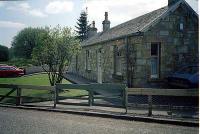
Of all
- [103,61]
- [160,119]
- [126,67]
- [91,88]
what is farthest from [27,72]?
[160,119]

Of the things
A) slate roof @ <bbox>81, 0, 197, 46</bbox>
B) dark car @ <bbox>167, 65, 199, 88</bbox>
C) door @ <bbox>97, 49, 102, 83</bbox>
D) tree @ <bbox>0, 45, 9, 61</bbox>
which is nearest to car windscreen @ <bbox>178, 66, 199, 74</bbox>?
dark car @ <bbox>167, 65, 199, 88</bbox>

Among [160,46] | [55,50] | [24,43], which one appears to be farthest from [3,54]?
[160,46]

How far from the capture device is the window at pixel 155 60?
16.4 m

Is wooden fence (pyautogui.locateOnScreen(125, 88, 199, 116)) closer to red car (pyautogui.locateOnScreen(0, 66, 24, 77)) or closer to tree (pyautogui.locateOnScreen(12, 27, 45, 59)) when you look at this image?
red car (pyautogui.locateOnScreen(0, 66, 24, 77))

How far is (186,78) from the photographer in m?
14.2

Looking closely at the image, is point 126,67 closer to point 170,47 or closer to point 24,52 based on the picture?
point 170,47

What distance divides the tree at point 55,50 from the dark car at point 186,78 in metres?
6.90

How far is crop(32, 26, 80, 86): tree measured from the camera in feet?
59.0

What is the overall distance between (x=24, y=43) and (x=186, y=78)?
56.5m

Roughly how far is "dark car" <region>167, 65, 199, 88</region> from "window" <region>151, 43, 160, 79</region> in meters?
0.87

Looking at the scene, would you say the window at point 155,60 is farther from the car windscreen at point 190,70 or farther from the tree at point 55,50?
the tree at point 55,50

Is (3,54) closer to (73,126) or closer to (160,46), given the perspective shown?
(160,46)

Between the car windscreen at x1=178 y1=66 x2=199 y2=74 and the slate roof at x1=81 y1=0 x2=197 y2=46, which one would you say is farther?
the slate roof at x1=81 y1=0 x2=197 y2=46

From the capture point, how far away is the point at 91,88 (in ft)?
38.2
